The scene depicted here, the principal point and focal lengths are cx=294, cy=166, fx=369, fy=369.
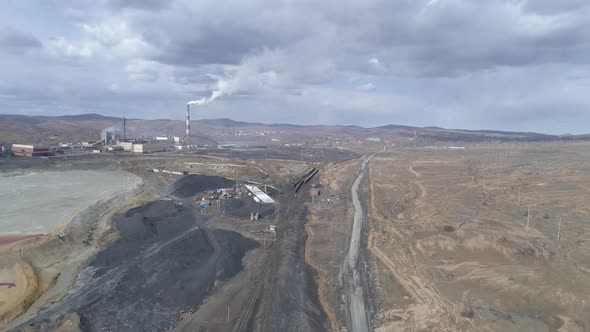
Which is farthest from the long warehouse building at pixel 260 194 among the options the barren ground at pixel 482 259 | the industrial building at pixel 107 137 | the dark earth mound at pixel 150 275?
the industrial building at pixel 107 137

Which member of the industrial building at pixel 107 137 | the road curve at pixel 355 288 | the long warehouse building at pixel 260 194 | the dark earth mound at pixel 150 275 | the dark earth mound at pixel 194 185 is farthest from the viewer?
the industrial building at pixel 107 137

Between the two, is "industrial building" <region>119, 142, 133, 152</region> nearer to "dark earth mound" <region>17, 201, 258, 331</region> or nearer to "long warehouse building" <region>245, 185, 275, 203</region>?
"long warehouse building" <region>245, 185, 275, 203</region>

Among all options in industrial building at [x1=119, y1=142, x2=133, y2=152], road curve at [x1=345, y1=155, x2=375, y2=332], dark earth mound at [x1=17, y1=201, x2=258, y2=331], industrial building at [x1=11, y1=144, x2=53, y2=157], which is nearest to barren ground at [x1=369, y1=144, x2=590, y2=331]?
road curve at [x1=345, y1=155, x2=375, y2=332]

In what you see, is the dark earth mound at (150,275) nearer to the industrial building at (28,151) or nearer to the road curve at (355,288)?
the road curve at (355,288)

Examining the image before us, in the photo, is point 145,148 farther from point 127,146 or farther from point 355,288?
point 355,288

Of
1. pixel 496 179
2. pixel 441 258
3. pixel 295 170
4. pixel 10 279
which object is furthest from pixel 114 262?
pixel 496 179

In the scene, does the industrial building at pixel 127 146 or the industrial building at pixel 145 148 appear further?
the industrial building at pixel 127 146

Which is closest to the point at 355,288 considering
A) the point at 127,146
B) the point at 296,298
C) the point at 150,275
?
the point at 296,298
